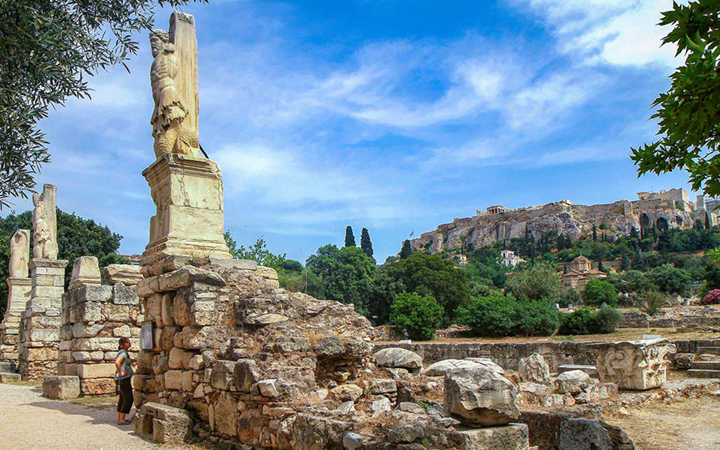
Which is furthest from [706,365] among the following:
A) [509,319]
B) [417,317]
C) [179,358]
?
[417,317]

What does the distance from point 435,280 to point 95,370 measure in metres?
35.5

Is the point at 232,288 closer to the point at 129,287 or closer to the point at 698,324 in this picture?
the point at 129,287

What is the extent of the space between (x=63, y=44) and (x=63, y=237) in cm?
2948

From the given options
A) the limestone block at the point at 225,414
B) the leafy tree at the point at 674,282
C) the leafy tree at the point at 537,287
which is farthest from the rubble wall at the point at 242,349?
the leafy tree at the point at 674,282

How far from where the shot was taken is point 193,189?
8211 mm

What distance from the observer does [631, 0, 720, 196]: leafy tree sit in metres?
2.38

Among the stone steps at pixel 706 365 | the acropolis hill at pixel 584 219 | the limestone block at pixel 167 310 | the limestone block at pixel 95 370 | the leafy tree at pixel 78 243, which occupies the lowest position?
the stone steps at pixel 706 365

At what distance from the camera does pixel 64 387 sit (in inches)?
422

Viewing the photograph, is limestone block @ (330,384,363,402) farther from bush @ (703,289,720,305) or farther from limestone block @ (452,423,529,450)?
bush @ (703,289,720,305)

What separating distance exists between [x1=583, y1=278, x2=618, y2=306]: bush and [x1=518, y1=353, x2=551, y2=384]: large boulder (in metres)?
43.9

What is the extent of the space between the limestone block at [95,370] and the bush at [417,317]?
78.1 ft

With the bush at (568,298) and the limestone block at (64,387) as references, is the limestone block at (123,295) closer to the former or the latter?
the limestone block at (64,387)

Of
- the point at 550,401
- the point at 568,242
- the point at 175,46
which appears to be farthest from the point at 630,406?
the point at 568,242

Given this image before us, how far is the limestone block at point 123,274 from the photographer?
1206 cm
